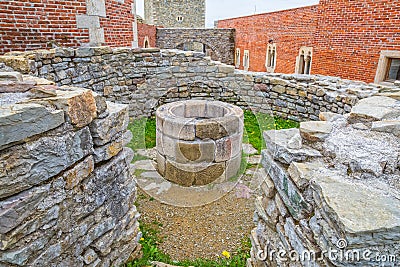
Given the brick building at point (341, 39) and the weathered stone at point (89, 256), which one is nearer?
the weathered stone at point (89, 256)

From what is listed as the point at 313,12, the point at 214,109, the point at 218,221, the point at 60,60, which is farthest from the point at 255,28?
the point at 218,221

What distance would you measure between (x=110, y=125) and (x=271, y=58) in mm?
13688

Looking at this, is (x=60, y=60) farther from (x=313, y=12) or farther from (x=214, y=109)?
(x=313, y=12)

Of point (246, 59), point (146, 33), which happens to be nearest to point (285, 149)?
point (146, 33)

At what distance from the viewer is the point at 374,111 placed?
7.91 feet

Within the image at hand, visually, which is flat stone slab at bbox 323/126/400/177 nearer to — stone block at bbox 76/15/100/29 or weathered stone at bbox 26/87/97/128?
weathered stone at bbox 26/87/97/128

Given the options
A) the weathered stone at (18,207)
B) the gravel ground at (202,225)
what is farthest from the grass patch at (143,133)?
the weathered stone at (18,207)

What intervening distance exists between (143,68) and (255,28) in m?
10.4

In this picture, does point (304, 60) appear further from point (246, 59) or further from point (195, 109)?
point (195, 109)

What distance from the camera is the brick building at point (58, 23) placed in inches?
195

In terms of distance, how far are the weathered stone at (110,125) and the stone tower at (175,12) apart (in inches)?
898

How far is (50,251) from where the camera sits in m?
1.85

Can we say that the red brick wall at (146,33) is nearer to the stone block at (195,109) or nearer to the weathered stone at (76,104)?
the stone block at (195,109)

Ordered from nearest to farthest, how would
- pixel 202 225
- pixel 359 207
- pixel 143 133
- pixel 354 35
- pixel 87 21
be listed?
Answer: pixel 359 207 → pixel 202 225 → pixel 87 21 → pixel 143 133 → pixel 354 35
